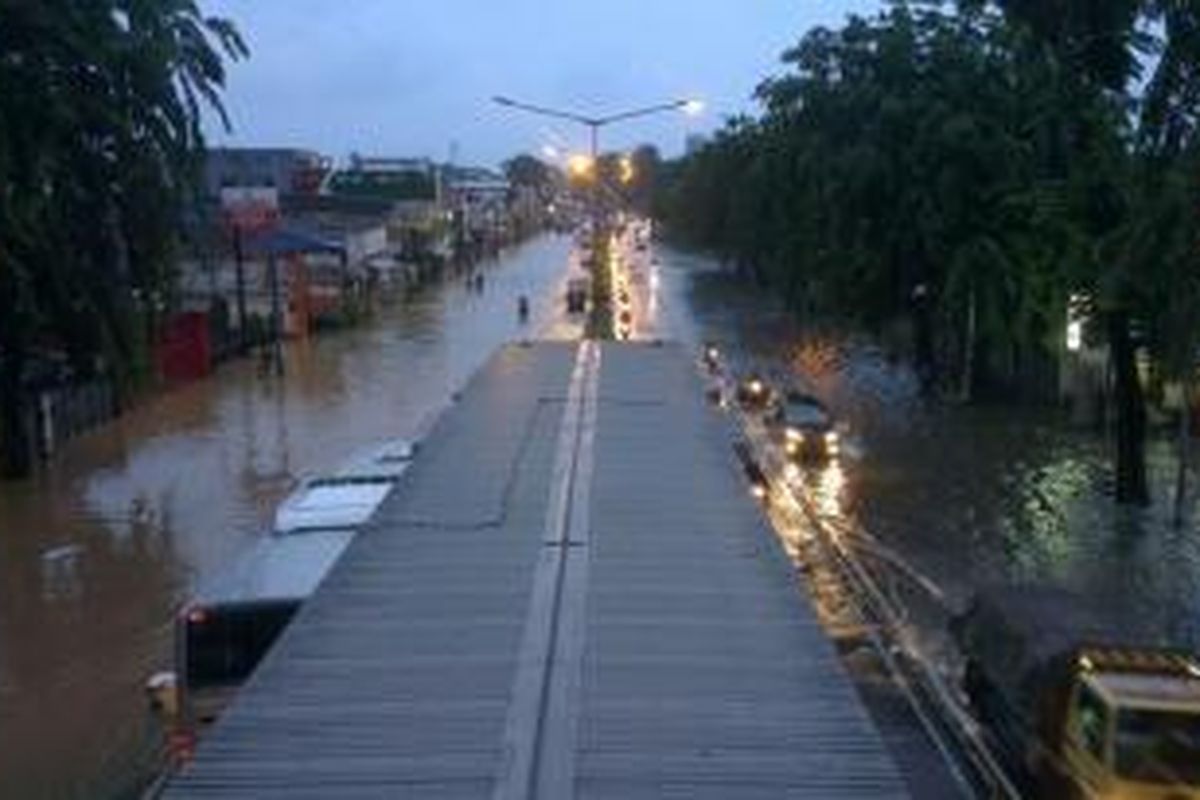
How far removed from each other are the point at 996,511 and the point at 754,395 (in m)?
18.5

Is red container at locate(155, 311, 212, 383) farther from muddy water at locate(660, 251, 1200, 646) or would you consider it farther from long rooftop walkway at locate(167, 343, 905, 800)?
long rooftop walkway at locate(167, 343, 905, 800)

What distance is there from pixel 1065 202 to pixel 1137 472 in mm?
7141

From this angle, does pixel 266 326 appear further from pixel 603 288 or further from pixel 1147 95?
pixel 1147 95

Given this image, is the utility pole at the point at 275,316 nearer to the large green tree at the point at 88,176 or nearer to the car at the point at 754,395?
the car at the point at 754,395

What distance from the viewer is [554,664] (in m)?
12.9

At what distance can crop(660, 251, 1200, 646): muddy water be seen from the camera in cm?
2947

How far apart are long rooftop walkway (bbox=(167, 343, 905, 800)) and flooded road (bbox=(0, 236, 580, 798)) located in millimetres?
A: 4544

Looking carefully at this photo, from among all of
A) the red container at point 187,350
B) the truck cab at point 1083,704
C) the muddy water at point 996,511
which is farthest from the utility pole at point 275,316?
the truck cab at point 1083,704

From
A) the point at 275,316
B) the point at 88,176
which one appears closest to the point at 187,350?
the point at 275,316

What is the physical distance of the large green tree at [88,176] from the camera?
132ft

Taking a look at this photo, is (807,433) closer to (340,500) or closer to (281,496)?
(281,496)

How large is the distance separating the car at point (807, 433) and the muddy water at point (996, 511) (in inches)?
20.2

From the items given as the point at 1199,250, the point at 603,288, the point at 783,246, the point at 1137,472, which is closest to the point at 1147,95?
the point at 1199,250

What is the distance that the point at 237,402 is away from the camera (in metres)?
56.8
